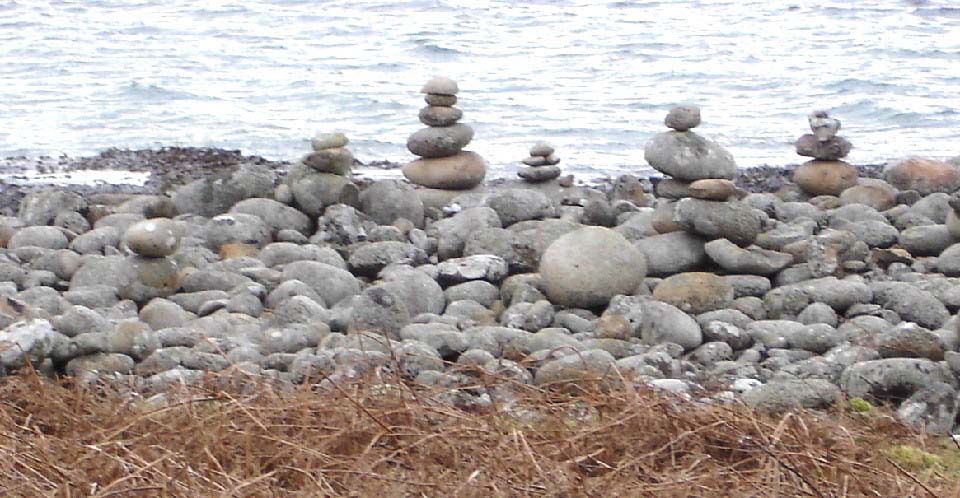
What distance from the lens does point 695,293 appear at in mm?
8234

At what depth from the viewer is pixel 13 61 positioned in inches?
911

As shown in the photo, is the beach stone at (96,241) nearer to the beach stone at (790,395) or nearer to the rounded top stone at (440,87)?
the rounded top stone at (440,87)

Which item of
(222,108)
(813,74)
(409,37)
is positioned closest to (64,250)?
(222,108)

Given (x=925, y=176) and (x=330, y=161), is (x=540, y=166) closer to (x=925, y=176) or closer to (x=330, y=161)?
(x=330, y=161)

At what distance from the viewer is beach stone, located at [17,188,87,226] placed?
1086 centimetres

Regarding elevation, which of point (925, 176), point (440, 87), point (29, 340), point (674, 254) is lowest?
point (925, 176)

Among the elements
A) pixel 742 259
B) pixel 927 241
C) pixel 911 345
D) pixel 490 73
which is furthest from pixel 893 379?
pixel 490 73

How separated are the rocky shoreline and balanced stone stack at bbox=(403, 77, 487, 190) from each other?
0.52 ft

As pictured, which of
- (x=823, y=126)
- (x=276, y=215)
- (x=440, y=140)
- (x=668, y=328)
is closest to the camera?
(x=668, y=328)

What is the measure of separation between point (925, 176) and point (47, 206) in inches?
298

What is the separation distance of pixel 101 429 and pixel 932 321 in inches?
201

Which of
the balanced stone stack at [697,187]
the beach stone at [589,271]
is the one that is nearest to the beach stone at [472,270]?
the beach stone at [589,271]

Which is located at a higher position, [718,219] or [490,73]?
[718,219]

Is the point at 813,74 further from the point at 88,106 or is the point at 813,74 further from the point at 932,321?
the point at 932,321
